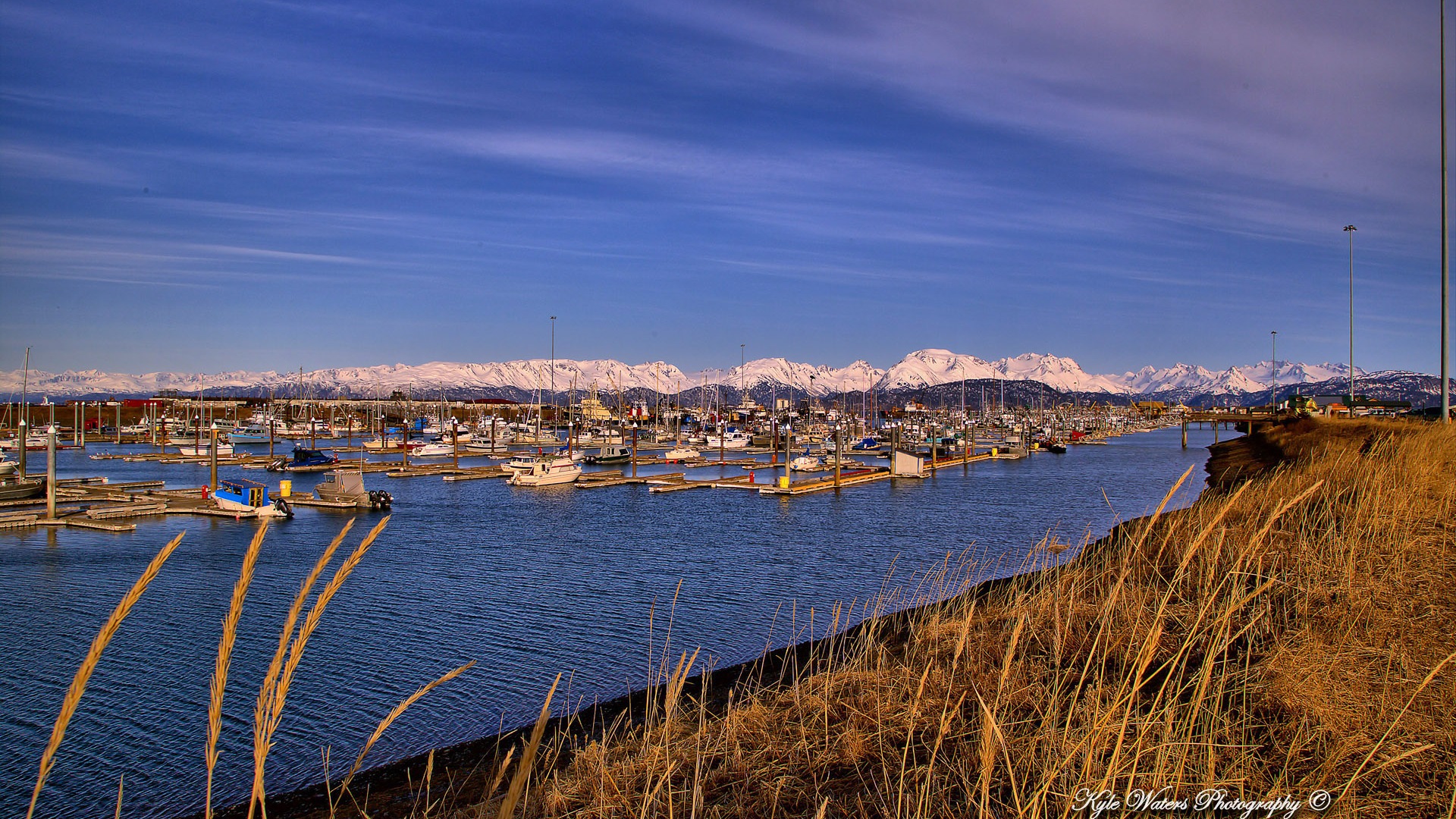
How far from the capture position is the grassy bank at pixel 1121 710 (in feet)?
13.4

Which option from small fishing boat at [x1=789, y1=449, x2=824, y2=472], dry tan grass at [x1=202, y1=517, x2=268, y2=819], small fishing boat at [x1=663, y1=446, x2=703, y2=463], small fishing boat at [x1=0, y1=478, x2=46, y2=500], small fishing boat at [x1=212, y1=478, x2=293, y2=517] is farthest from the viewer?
small fishing boat at [x1=663, y1=446, x2=703, y2=463]

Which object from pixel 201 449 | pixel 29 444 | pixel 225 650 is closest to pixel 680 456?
pixel 201 449

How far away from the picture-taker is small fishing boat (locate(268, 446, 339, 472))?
63.8m

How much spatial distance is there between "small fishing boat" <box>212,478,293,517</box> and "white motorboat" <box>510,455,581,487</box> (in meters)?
17.0

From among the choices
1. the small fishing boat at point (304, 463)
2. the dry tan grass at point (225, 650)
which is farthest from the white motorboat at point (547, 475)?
the dry tan grass at point (225, 650)

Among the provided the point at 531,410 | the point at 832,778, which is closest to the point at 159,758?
the point at 832,778

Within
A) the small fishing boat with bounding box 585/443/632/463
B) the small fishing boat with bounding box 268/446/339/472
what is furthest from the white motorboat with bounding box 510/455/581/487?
the small fishing boat with bounding box 268/446/339/472

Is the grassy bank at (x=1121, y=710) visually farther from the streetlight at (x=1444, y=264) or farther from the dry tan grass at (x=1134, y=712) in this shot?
the streetlight at (x=1444, y=264)

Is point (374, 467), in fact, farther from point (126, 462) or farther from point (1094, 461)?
point (1094, 461)

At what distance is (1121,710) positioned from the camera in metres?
5.10

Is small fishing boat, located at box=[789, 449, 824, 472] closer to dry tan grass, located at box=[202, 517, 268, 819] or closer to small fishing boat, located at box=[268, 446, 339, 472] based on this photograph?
small fishing boat, located at box=[268, 446, 339, 472]

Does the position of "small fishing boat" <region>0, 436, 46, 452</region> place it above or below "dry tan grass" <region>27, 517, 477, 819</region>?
below

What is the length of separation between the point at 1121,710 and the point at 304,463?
68319 millimetres

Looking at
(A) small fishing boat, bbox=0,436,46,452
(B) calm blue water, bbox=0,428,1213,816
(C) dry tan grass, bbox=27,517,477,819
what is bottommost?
(B) calm blue water, bbox=0,428,1213,816
